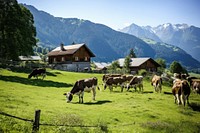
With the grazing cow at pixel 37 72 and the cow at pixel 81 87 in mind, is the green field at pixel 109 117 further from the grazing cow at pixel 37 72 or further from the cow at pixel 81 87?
the grazing cow at pixel 37 72

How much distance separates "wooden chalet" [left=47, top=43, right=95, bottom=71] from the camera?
250 feet

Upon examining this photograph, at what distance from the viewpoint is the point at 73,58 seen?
3049 inches

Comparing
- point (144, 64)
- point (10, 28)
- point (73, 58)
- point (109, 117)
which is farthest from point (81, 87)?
point (144, 64)

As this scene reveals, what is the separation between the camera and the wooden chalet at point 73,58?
7609 centimetres

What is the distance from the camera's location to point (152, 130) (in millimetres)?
16750

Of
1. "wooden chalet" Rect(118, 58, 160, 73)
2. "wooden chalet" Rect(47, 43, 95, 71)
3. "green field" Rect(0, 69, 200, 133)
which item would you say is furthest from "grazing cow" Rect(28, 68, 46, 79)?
"wooden chalet" Rect(118, 58, 160, 73)

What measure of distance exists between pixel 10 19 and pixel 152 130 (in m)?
37.8

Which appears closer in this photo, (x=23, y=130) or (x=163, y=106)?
(x=23, y=130)

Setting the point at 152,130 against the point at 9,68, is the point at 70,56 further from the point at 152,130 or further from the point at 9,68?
the point at 152,130

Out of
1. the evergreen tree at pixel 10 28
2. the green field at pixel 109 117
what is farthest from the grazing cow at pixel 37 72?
the green field at pixel 109 117

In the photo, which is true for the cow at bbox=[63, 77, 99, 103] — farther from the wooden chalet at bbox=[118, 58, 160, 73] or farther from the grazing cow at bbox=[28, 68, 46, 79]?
the wooden chalet at bbox=[118, 58, 160, 73]

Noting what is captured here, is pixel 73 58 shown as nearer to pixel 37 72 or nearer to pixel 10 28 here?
pixel 10 28

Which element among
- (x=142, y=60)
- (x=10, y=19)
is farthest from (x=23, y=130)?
(x=142, y=60)

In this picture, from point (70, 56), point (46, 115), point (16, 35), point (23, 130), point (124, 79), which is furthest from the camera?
point (70, 56)
